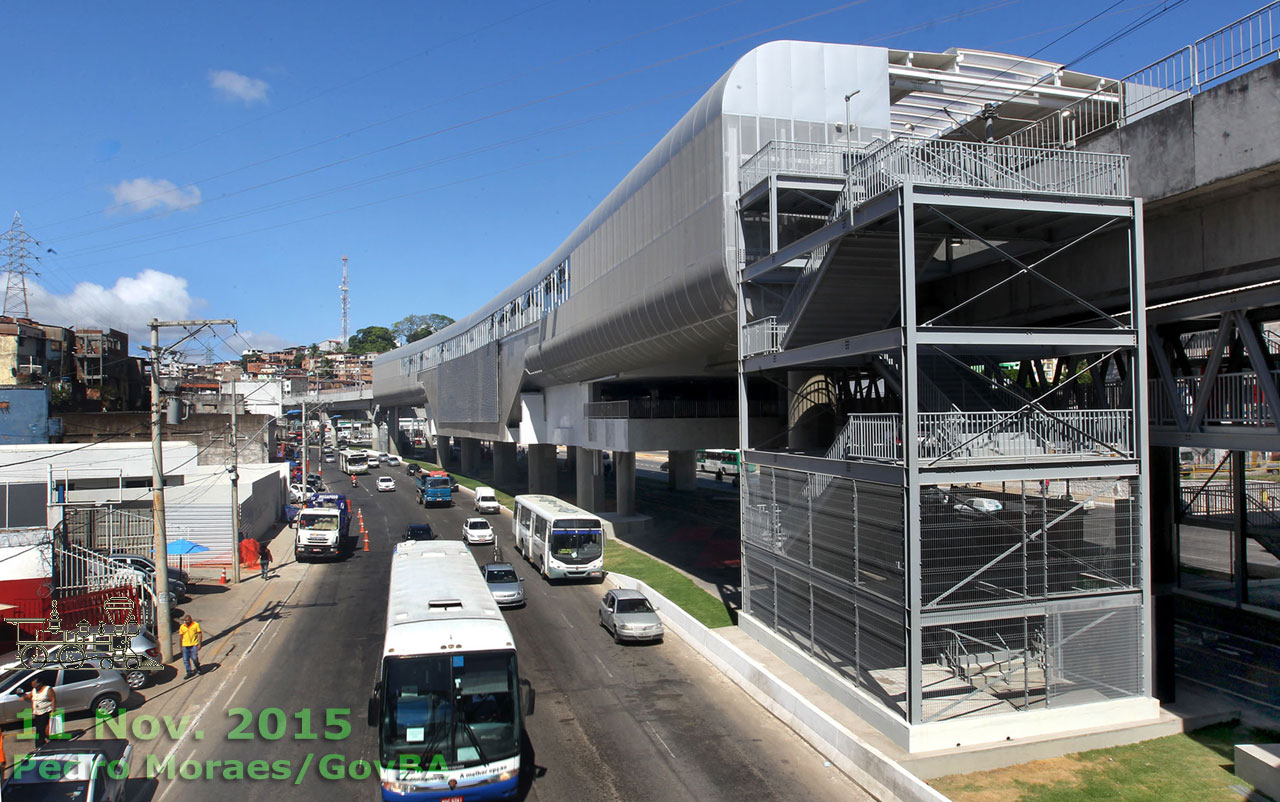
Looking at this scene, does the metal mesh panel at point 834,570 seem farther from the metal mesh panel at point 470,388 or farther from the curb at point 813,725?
the metal mesh panel at point 470,388

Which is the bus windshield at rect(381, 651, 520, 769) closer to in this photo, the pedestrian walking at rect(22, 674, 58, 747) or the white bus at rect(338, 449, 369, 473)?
the pedestrian walking at rect(22, 674, 58, 747)

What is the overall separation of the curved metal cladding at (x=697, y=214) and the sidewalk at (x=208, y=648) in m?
17.3

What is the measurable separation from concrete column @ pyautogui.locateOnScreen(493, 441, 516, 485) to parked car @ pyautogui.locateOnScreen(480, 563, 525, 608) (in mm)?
47744

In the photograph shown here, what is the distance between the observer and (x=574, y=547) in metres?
31.6

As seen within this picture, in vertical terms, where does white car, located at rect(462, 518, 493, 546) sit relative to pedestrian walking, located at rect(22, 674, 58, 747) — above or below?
below

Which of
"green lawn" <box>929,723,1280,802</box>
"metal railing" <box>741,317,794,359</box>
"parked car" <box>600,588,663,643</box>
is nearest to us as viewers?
"green lawn" <box>929,723,1280,802</box>

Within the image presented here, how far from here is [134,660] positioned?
19547 millimetres

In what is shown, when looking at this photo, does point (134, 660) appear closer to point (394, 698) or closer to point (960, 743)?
point (394, 698)

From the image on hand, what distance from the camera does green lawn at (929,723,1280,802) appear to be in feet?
41.8

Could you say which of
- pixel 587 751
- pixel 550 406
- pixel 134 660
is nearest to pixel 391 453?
pixel 550 406

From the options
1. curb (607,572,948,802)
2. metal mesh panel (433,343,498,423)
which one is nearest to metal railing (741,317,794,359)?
curb (607,572,948,802)

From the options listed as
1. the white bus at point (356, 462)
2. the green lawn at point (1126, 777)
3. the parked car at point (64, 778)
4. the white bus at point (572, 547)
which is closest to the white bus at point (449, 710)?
the parked car at point (64, 778)

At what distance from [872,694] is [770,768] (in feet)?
10.3

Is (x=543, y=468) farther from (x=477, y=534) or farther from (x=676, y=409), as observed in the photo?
(x=676, y=409)
